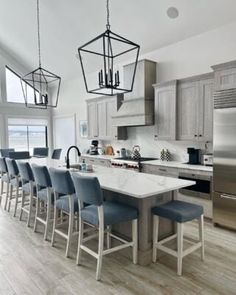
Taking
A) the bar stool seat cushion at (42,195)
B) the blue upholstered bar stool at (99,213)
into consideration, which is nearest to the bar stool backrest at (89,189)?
the blue upholstered bar stool at (99,213)

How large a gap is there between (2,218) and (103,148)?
10.6 feet

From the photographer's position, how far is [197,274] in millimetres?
2523

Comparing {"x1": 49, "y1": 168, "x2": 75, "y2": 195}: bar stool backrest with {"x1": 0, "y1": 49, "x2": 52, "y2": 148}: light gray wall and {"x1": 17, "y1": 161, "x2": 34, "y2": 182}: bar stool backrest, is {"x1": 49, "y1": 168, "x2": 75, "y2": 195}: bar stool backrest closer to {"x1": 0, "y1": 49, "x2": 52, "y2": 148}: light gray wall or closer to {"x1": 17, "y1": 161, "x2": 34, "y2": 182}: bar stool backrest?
{"x1": 17, "y1": 161, "x2": 34, "y2": 182}: bar stool backrest

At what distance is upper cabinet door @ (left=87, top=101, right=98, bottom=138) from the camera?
6.57m

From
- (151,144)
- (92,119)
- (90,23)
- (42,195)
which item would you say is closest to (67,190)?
(42,195)

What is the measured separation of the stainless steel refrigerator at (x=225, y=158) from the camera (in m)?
3.38

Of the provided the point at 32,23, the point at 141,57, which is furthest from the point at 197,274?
the point at 32,23

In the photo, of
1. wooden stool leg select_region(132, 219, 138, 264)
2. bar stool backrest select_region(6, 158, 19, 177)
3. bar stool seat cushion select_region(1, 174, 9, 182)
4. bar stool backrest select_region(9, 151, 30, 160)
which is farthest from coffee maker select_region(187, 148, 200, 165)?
bar stool backrest select_region(9, 151, 30, 160)

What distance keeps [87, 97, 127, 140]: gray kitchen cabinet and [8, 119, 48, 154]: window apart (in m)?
2.69

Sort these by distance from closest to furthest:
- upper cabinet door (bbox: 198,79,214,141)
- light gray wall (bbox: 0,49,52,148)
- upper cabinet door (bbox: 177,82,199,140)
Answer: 1. upper cabinet door (bbox: 198,79,214,141)
2. upper cabinet door (bbox: 177,82,199,140)
3. light gray wall (bbox: 0,49,52,148)

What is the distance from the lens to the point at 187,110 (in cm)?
437

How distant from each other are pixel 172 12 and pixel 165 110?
5.50 ft

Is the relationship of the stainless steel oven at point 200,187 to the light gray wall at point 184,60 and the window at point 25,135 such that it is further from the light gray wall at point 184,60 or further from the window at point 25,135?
the window at point 25,135

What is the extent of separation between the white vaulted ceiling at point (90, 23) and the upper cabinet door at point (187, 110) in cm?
106
